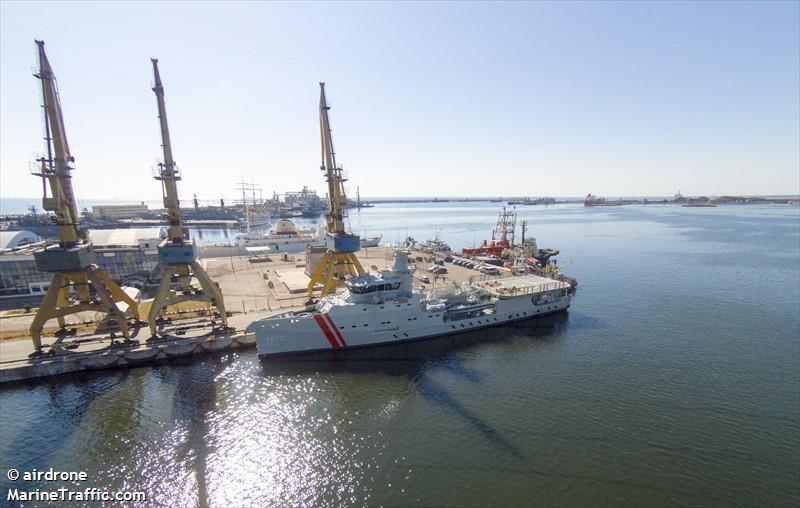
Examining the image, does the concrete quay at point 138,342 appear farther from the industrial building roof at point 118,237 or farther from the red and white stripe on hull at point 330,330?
the industrial building roof at point 118,237

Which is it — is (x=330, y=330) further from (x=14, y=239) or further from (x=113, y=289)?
(x=14, y=239)

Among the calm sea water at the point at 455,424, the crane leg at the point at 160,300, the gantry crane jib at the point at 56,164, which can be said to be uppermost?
the gantry crane jib at the point at 56,164

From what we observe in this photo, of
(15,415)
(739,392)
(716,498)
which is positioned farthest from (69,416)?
(739,392)

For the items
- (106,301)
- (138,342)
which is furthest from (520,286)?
(106,301)

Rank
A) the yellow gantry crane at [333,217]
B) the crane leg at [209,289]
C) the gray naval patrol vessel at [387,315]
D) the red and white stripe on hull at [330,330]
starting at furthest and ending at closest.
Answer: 1. the yellow gantry crane at [333,217]
2. the crane leg at [209,289]
3. the red and white stripe on hull at [330,330]
4. the gray naval patrol vessel at [387,315]

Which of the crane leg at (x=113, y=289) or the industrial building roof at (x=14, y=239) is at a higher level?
the industrial building roof at (x=14, y=239)

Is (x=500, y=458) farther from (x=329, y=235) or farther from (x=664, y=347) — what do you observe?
(x=329, y=235)

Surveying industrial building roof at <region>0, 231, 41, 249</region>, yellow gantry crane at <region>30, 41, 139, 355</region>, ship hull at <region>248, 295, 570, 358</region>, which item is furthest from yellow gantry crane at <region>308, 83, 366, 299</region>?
industrial building roof at <region>0, 231, 41, 249</region>

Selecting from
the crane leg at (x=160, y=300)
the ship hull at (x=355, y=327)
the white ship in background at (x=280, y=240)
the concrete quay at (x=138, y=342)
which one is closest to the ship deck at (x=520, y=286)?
the ship hull at (x=355, y=327)
